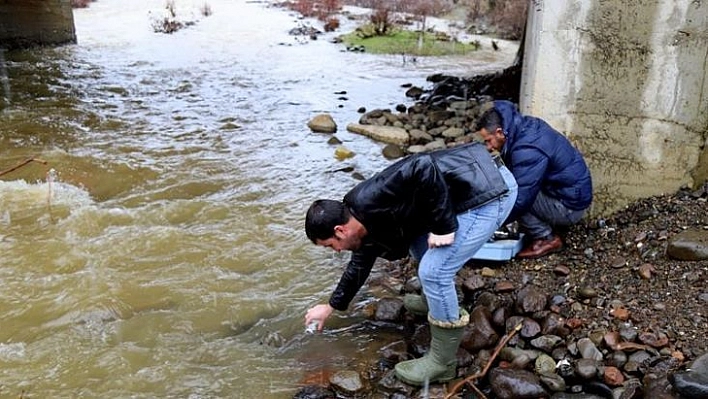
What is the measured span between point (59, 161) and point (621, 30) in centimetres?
646

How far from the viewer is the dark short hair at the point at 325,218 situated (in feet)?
10.1

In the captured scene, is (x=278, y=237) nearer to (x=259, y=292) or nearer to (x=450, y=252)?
(x=259, y=292)

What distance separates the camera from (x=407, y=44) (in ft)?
60.3

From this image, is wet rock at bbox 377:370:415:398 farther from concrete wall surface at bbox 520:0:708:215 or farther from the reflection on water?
the reflection on water

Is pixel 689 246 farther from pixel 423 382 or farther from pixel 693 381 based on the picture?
pixel 423 382

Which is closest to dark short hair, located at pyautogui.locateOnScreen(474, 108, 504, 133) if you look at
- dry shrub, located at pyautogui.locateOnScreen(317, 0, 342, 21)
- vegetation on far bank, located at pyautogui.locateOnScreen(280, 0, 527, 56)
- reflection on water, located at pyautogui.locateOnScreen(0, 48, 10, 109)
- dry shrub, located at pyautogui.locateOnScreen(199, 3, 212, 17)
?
reflection on water, located at pyautogui.locateOnScreen(0, 48, 10, 109)

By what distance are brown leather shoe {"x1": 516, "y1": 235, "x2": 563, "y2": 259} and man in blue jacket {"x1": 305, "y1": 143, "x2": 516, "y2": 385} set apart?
1279mm

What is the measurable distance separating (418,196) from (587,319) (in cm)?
161

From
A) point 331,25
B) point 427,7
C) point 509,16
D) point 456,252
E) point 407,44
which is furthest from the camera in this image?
point 427,7

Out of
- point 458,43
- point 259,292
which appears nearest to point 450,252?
point 259,292

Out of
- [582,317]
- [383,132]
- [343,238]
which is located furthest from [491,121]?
[383,132]

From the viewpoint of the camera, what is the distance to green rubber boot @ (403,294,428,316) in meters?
4.36

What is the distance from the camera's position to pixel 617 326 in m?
3.86

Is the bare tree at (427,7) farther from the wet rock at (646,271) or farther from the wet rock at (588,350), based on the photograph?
the wet rock at (588,350)
